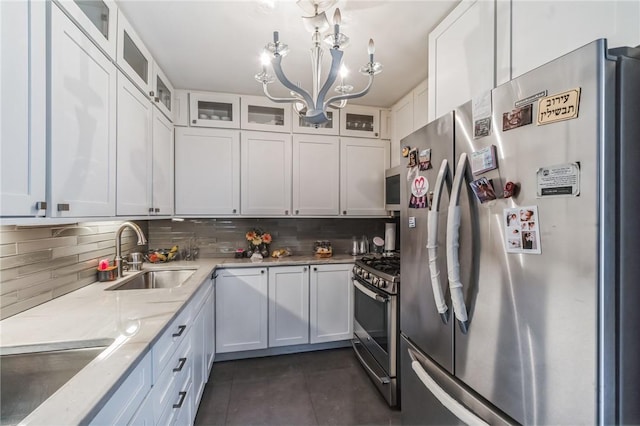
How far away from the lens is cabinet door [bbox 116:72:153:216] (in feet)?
4.79

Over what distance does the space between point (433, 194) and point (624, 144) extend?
555 mm

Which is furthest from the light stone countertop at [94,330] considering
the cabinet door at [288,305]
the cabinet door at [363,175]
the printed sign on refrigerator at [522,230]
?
the cabinet door at [363,175]

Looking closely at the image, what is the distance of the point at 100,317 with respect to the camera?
114cm

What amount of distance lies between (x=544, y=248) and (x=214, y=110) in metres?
2.77

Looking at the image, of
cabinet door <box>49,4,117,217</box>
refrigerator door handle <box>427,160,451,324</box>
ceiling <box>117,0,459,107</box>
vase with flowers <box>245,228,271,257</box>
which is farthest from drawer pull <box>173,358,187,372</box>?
ceiling <box>117,0,459,107</box>

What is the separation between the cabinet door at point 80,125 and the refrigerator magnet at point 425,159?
149cm

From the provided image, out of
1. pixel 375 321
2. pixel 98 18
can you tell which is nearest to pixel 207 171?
pixel 98 18

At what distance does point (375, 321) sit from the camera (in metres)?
2.04

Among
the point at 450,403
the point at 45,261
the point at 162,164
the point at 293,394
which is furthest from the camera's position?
Result: the point at 162,164

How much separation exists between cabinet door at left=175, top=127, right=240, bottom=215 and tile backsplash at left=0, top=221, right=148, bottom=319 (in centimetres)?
76

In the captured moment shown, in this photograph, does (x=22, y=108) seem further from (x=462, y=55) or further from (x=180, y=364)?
(x=462, y=55)

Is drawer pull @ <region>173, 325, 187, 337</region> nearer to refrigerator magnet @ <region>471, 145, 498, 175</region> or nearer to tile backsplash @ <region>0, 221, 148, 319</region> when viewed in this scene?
tile backsplash @ <region>0, 221, 148, 319</region>

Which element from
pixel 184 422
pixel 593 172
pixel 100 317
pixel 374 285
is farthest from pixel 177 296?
pixel 593 172

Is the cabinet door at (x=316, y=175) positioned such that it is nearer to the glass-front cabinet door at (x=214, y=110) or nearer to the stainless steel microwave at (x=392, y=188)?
the stainless steel microwave at (x=392, y=188)
